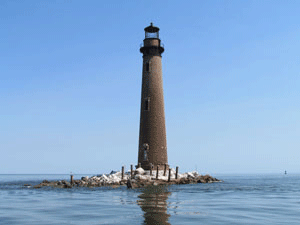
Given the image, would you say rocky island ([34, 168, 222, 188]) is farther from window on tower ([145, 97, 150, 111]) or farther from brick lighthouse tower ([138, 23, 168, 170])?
window on tower ([145, 97, 150, 111])

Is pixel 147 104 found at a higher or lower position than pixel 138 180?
higher

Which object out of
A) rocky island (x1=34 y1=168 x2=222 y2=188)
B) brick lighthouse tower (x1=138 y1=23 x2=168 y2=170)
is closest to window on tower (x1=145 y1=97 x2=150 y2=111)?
brick lighthouse tower (x1=138 y1=23 x2=168 y2=170)

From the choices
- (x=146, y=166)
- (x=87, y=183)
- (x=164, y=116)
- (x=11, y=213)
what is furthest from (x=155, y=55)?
(x=11, y=213)

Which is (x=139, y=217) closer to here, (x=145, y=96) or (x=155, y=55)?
(x=145, y=96)

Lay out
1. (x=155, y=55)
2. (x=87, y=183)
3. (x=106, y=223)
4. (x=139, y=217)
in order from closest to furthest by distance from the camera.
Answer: (x=106, y=223) < (x=139, y=217) < (x=87, y=183) < (x=155, y=55)

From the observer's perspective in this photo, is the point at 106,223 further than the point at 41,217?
No

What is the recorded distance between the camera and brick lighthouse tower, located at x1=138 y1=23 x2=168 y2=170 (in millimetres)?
37406

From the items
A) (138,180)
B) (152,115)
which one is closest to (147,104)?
(152,115)

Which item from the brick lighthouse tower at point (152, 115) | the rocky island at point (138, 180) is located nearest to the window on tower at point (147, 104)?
the brick lighthouse tower at point (152, 115)

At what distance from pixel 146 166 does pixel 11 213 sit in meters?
23.1

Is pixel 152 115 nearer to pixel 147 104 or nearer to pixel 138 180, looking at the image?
pixel 147 104

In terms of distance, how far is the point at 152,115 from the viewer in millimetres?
37531

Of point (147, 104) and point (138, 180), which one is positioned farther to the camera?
point (147, 104)

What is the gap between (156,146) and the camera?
3734 cm
